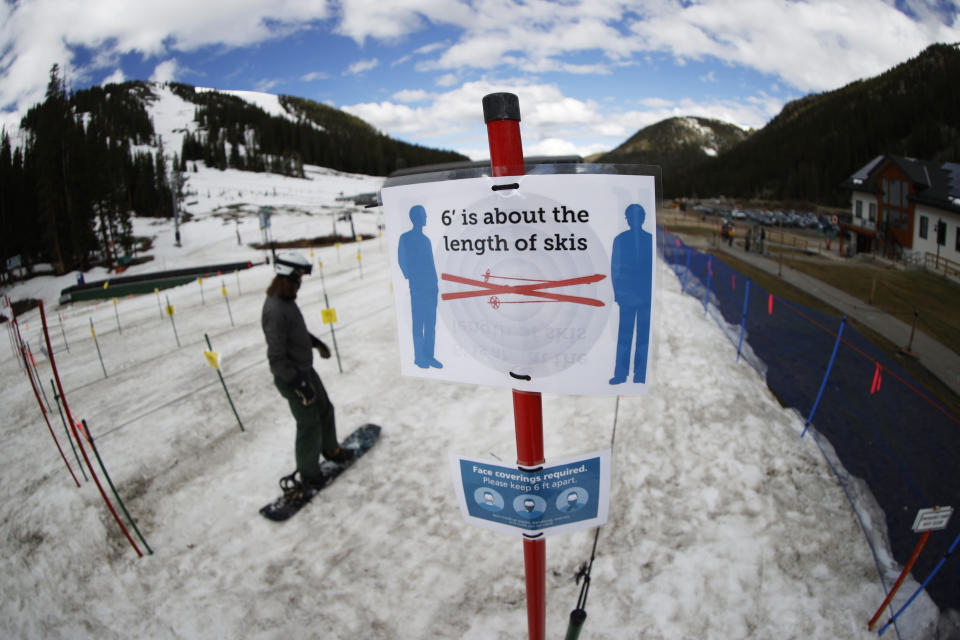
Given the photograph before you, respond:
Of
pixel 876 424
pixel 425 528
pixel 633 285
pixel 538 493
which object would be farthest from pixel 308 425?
pixel 876 424

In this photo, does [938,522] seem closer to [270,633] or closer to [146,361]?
[270,633]

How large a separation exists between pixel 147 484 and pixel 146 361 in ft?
20.0

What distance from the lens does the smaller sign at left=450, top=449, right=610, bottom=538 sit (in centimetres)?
196

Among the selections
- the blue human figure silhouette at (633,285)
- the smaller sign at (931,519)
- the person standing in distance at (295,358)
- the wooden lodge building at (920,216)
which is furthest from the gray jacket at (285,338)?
the wooden lodge building at (920,216)

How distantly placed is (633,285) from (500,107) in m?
0.79

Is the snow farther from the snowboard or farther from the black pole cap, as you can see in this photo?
the black pole cap

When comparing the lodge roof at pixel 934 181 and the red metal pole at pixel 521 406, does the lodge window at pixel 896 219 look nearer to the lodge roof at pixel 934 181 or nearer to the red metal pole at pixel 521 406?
the lodge roof at pixel 934 181

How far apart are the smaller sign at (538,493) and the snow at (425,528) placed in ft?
2.85

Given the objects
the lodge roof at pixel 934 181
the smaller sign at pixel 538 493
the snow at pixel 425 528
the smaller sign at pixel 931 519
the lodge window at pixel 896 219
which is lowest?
the snow at pixel 425 528

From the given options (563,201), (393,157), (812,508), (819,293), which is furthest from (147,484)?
(393,157)

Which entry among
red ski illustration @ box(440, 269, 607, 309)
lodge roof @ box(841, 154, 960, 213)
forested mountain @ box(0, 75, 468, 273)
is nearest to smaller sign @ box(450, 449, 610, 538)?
red ski illustration @ box(440, 269, 607, 309)

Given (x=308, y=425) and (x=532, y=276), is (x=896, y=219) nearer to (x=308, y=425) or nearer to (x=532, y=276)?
(x=532, y=276)

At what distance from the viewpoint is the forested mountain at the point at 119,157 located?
1182 inches

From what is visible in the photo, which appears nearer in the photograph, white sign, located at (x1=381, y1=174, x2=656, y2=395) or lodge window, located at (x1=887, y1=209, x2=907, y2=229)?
white sign, located at (x1=381, y1=174, x2=656, y2=395)
